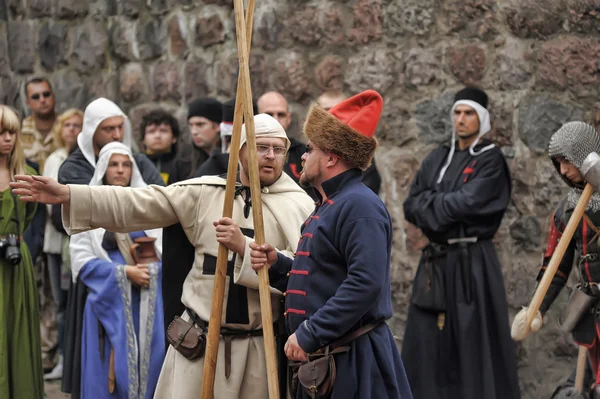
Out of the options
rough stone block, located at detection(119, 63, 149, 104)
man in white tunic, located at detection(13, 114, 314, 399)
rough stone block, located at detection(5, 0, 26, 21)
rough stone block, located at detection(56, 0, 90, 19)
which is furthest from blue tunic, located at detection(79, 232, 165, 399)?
rough stone block, located at detection(5, 0, 26, 21)

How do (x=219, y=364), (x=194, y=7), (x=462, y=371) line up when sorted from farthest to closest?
(x=194, y=7) → (x=462, y=371) → (x=219, y=364)

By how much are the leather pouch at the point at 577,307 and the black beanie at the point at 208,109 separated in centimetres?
300

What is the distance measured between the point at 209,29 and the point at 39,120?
1.60m

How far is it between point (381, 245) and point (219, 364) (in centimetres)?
96

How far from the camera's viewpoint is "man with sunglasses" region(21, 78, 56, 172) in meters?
8.88

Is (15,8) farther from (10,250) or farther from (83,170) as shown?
(10,250)

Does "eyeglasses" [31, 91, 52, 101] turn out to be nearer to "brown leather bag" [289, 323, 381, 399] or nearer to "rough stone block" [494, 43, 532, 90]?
"rough stone block" [494, 43, 532, 90]

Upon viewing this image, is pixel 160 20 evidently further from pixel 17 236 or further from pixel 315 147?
pixel 315 147

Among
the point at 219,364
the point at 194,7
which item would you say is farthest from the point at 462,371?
the point at 194,7

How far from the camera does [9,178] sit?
249 inches

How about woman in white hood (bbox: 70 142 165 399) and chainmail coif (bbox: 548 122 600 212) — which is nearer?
chainmail coif (bbox: 548 122 600 212)

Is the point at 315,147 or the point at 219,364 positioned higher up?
the point at 315,147

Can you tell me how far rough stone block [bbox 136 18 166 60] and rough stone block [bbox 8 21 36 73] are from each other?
1.20 meters

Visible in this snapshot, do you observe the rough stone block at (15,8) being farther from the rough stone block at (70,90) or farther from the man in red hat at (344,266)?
the man in red hat at (344,266)
